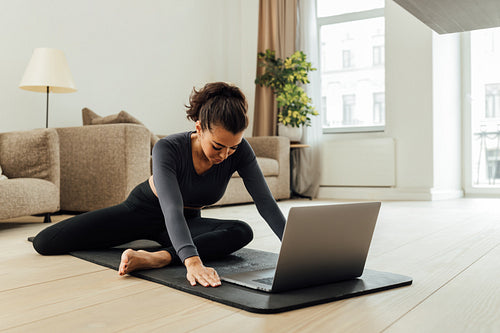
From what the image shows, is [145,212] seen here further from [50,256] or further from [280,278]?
[280,278]

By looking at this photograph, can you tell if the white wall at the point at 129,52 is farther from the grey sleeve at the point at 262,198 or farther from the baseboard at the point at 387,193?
the grey sleeve at the point at 262,198

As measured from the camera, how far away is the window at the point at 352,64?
541 cm

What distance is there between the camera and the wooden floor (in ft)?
3.16

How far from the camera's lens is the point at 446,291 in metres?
1.25

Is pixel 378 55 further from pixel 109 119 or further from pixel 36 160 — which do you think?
pixel 36 160

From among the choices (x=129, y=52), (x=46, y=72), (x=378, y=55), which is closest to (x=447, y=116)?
(x=378, y=55)

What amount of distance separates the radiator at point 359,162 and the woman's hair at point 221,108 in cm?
394

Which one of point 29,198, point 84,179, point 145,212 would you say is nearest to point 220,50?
point 84,179

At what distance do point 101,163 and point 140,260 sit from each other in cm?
190

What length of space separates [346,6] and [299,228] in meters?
5.04

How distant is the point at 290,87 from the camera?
507cm

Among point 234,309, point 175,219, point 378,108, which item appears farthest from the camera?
point 378,108

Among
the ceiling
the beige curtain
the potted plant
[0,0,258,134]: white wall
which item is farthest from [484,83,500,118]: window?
the ceiling

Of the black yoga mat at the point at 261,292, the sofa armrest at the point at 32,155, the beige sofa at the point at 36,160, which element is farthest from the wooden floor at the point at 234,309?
the sofa armrest at the point at 32,155
